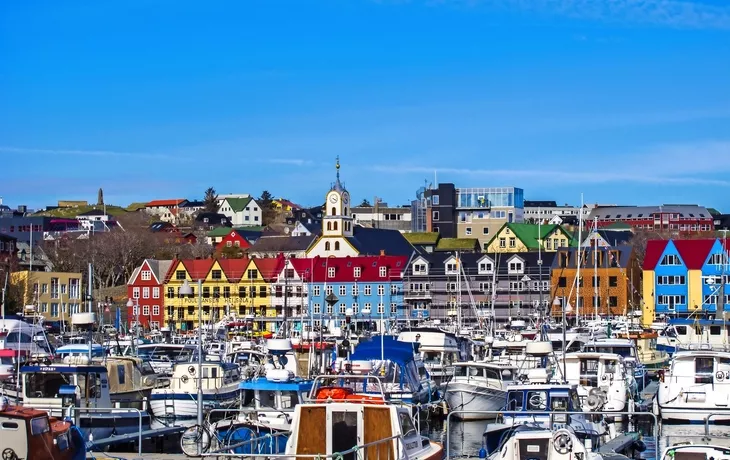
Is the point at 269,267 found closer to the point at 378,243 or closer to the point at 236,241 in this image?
the point at 378,243

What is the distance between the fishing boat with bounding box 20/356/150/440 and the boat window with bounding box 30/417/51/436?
31.0 feet

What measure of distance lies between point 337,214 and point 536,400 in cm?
9854

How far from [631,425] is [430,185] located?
14183cm

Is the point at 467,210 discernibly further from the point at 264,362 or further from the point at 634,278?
the point at 264,362

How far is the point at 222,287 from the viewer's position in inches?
4365

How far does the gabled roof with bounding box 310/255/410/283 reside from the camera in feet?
359

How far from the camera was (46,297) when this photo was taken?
99.4 m

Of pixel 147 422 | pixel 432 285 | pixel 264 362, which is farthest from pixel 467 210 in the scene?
pixel 147 422

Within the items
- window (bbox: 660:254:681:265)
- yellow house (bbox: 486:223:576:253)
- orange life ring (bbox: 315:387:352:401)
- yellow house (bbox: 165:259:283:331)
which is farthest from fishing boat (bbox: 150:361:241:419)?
yellow house (bbox: 486:223:576:253)

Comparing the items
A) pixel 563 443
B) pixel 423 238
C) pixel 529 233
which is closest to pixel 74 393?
pixel 563 443

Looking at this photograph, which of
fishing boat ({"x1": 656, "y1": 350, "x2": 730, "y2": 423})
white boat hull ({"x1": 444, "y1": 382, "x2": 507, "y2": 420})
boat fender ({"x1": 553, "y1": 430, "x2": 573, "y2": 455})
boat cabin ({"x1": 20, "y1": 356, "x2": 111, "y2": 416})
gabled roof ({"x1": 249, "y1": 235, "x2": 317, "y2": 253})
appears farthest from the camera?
gabled roof ({"x1": 249, "y1": 235, "x2": 317, "y2": 253})

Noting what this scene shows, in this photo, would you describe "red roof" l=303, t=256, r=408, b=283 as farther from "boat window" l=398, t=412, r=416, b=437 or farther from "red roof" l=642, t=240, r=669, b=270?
"boat window" l=398, t=412, r=416, b=437

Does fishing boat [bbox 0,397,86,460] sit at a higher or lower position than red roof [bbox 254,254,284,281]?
lower

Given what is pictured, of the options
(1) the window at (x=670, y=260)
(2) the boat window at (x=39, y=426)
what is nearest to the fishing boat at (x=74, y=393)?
(2) the boat window at (x=39, y=426)
